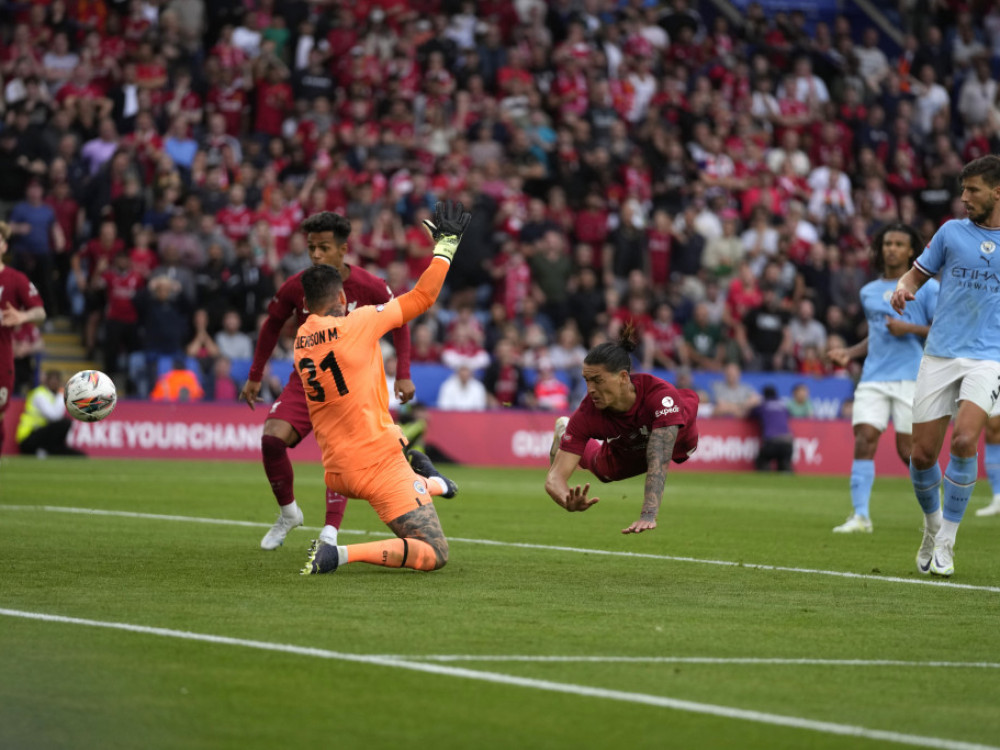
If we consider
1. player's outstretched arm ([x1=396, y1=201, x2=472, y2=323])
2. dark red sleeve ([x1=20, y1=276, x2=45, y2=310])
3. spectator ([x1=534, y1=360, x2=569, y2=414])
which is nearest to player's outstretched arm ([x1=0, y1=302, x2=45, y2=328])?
dark red sleeve ([x1=20, y1=276, x2=45, y2=310])

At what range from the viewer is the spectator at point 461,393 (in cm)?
2442

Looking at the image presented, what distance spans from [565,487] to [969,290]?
2.82 m

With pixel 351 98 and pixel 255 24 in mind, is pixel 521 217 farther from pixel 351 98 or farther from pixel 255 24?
pixel 255 24

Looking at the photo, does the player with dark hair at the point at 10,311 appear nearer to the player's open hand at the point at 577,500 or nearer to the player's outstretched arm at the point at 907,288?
the player's open hand at the point at 577,500

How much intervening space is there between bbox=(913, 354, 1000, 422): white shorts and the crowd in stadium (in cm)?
1134

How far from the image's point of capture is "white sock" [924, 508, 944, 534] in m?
10.9

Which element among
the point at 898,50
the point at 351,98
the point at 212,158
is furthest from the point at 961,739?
the point at 898,50

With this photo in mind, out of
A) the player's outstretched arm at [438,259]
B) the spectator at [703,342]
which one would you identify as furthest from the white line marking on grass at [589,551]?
the spectator at [703,342]

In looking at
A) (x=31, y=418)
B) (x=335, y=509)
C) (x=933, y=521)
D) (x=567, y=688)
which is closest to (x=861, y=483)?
(x=933, y=521)

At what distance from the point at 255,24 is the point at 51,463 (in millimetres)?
9598

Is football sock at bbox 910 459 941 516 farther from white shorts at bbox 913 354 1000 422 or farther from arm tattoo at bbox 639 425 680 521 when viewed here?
arm tattoo at bbox 639 425 680 521

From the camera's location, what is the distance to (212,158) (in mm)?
24781

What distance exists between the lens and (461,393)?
24484 mm

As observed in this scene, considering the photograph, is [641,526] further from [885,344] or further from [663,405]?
[885,344]
